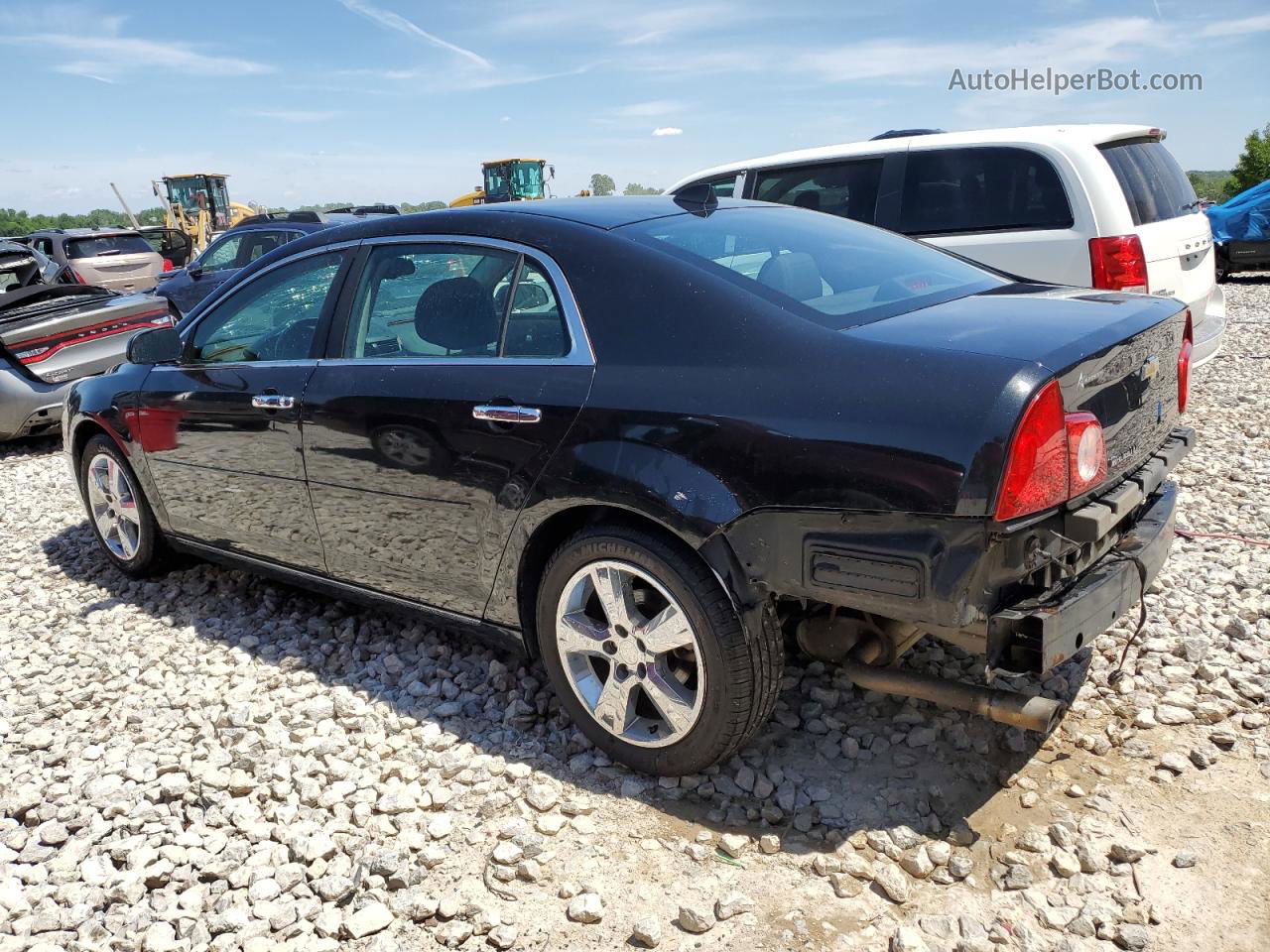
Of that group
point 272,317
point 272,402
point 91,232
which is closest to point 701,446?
point 272,402

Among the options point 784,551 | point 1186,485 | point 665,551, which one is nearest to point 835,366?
point 784,551

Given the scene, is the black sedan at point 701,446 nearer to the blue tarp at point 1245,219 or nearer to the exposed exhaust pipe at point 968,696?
the exposed exhaust pipe at point 968,696

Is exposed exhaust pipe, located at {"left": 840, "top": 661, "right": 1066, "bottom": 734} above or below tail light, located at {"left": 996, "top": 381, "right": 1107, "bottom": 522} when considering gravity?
below

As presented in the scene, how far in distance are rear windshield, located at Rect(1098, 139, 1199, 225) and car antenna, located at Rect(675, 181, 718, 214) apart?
3.46 m

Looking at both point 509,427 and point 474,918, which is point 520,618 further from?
point 474,918

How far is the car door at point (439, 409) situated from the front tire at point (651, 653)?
12.4 inches

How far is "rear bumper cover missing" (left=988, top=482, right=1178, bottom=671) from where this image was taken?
7.96ft

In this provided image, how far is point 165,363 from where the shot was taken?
4.58 meters

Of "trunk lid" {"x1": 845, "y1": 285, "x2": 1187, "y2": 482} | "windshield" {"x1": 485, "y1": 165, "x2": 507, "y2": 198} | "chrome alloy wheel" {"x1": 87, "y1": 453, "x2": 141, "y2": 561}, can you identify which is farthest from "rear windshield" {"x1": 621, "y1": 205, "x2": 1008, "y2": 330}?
"windshield" {"x1": 485, "y1": 165, "x2": 507, "y2": 198}

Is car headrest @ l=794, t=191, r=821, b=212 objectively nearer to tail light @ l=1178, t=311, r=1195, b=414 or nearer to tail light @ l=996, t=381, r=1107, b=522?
tail light @ l=1178, t=311, r=1195, b=414

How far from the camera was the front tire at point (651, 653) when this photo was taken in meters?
2.73

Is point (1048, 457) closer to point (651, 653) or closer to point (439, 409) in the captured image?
point (651, 653)

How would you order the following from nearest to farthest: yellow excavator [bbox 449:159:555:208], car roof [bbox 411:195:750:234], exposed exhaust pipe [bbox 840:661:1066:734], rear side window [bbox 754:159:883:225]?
exposed exhaust pipe [bbox 840:661:1066:734] → car roof [bbox 411:195:750:234] → rear side window [bbox 754:159:883:225] → yellow excavator [bbox 449:159:555:208]

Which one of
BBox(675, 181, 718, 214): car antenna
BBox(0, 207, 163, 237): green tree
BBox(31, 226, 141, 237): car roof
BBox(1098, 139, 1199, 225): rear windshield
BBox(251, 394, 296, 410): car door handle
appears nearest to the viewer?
BBox(675, 181, 718, 214): car antenna
